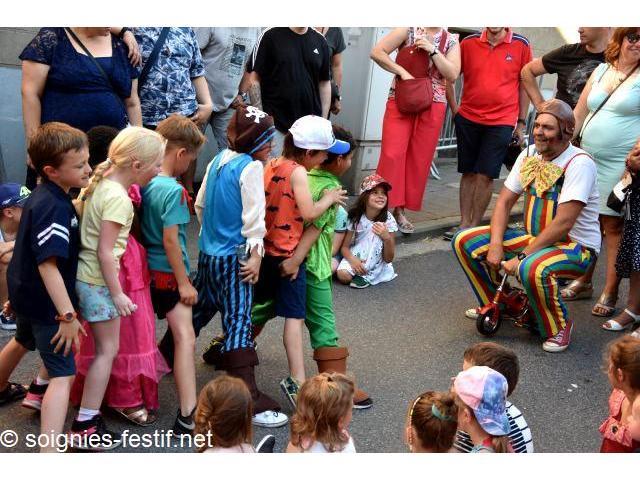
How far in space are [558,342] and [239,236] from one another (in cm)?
229

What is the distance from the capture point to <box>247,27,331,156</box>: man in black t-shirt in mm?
5781

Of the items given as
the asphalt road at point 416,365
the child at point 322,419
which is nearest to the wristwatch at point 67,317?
the asphalt road at point 416,365

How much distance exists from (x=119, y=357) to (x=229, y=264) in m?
0.63

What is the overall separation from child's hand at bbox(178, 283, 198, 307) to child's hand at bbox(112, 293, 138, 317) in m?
0.30

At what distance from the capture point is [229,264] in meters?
3.58

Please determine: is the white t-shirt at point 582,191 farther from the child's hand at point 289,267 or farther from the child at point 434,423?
the child at point 434,423

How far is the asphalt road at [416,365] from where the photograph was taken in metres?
3.71

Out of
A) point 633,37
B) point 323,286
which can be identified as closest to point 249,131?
point 323,286

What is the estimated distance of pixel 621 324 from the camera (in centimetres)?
528

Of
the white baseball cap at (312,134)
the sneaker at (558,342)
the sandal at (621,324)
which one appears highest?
the white baseball cap at (312,134)

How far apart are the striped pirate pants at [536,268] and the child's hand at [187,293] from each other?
2.11 m

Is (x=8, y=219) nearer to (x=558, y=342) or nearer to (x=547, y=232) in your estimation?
(x=547, y=232)

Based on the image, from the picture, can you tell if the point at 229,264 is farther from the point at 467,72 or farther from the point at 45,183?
the point at 467,72

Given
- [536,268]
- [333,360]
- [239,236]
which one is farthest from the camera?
[536,268]
